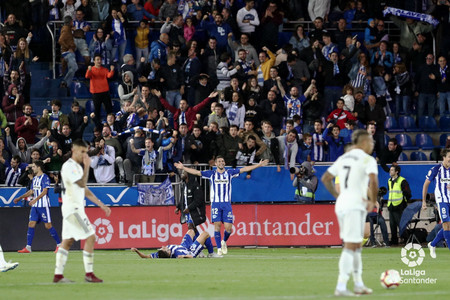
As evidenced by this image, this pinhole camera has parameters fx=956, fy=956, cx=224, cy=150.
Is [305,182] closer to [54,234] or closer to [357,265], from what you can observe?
[54,234]

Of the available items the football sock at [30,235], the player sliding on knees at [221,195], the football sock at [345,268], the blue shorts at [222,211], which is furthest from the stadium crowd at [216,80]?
the football sock at [345,268]

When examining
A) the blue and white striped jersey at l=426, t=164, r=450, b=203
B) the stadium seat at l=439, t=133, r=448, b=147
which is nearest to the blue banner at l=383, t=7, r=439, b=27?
the stadium seat at l=439, t=133, r=448, b=147

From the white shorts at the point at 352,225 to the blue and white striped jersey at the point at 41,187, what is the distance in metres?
14.2

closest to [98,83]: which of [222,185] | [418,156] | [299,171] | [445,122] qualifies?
[299,171]

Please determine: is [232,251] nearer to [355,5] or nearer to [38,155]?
[38,155]

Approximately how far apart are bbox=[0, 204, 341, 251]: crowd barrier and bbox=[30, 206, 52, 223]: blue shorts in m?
1.57

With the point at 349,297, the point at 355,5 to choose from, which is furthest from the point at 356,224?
the point at 355,5

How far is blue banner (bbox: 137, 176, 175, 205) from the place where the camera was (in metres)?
27.5

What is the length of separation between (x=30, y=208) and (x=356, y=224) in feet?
54.1

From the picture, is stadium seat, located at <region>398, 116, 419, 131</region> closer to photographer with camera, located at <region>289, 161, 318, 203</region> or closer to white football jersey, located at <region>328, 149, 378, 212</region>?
photographer with camera, located at <region>289, 161, 318, 203</region>

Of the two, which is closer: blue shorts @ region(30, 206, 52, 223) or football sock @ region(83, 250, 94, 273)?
→ football sock @ region(83, 250, 94, 273)

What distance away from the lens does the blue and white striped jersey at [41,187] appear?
2519 cm

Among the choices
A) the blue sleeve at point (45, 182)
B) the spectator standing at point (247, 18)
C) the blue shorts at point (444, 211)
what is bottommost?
the blue shorts at point (444, 211)

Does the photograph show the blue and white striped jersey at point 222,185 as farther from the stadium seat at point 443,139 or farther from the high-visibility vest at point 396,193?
the stadium seat at point 443,139
